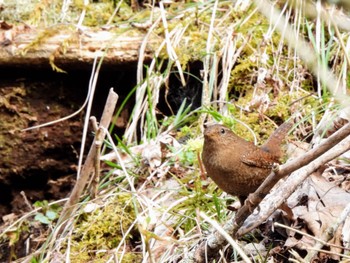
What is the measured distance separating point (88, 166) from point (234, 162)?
810mm

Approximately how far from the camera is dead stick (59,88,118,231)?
298cm

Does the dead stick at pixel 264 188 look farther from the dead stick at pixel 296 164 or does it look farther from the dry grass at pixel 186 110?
the dry grass at pixel 186 110

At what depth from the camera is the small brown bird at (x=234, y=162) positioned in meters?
2.79

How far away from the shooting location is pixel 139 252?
3.19m

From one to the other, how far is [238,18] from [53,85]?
1.31 m

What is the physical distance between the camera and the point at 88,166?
3266 mm

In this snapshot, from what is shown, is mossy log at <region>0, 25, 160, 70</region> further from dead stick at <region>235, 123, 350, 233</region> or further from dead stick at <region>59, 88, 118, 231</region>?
dead stick at <region>235, 123, 350, 233</region>

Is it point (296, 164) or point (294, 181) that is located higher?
point (296, 164)

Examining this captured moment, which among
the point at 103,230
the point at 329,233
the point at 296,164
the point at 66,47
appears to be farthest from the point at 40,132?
the point at 296,164

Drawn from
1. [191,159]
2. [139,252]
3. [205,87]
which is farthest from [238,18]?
[139,252]

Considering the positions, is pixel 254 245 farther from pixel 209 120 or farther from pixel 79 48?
pixel 79 48

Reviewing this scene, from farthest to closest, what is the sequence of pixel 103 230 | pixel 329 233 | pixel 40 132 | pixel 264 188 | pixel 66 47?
1. pixel 40 132
2. pixel 66 47
3. pixel 103 230
4. pixel 329 233
5. pixel 264 188

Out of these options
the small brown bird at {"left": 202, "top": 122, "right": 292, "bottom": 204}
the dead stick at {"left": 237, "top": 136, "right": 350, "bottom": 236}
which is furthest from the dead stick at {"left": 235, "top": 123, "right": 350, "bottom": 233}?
the small brown bird at {"left": 202, "top": 122, "right": 292, "bottom": 204}

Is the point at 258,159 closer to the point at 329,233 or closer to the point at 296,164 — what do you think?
the point at 329,233
